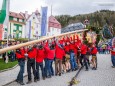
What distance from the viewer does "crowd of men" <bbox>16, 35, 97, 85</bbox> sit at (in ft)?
47.7

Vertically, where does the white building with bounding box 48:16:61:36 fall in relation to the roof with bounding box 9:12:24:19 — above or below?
below

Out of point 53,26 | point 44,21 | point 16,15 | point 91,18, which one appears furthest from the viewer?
point 91,18

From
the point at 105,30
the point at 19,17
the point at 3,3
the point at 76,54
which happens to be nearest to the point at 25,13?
the point at 19,17

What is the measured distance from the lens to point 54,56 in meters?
16.8

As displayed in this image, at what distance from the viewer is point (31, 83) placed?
14.4 m

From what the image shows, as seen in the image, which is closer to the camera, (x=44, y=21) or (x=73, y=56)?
(x=73, y=56)

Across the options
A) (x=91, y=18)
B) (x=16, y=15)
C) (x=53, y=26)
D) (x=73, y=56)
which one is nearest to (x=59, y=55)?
(x=73, y=56)

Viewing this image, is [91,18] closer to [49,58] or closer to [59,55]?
[59,55]

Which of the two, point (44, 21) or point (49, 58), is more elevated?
point (44, 21)

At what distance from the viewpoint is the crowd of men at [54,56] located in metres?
14.5

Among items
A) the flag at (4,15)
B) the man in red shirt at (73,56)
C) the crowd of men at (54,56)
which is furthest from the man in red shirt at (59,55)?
the flag at (4,15)

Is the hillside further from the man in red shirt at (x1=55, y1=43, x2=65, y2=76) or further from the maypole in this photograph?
the man in red shirt at (x1=55, y1=43, x2=65, y2=76)

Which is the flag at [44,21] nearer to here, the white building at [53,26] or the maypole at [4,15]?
the maypole at [4,15]

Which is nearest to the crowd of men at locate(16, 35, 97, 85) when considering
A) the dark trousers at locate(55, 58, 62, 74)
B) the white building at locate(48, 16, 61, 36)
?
the dark trousers at locate(55, 58, 62, 74)
